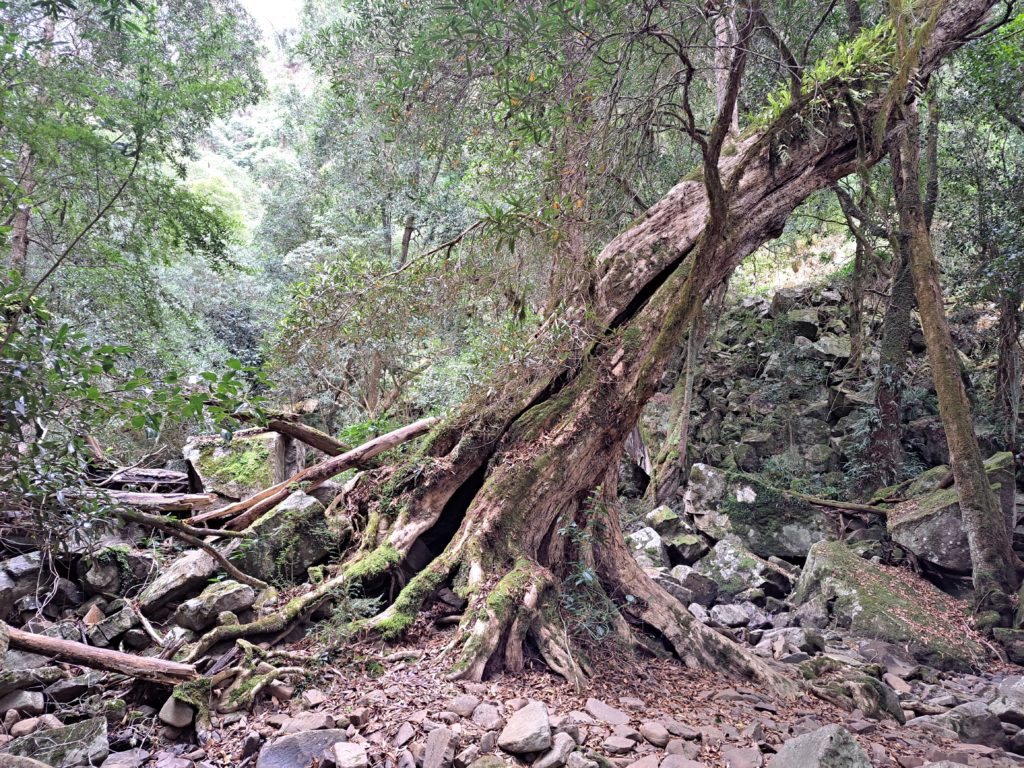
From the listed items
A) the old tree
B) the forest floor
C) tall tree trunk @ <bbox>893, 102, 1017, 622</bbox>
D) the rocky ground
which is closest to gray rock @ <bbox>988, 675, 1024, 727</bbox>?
the rocky ground

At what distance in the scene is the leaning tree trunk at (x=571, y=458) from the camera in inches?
179

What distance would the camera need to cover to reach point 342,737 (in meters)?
3.00

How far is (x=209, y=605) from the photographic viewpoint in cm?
427

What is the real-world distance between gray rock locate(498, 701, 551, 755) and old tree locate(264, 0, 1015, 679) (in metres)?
0.79

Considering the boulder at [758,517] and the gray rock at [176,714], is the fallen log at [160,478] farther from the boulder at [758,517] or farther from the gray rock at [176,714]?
the boulder at [758,517]

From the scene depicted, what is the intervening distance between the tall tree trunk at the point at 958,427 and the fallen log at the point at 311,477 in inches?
260

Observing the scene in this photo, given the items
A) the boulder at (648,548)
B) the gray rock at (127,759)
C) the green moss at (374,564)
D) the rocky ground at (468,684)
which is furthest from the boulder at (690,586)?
the gray rock at (127,759)

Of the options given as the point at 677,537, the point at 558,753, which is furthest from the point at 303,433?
the point at 677,537

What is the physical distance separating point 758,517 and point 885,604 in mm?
2874

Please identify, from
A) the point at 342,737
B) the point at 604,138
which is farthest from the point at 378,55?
the point at 342,737

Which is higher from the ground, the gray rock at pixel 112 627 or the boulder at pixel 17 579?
the boulder at pixel 17 579

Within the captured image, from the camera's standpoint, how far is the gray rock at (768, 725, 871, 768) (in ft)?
8.57

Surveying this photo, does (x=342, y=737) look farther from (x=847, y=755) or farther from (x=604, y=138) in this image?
(x=604, y=138)

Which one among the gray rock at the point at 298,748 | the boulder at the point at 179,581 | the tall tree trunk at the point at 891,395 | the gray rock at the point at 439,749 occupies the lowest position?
the gray rock at the point at 298,748
